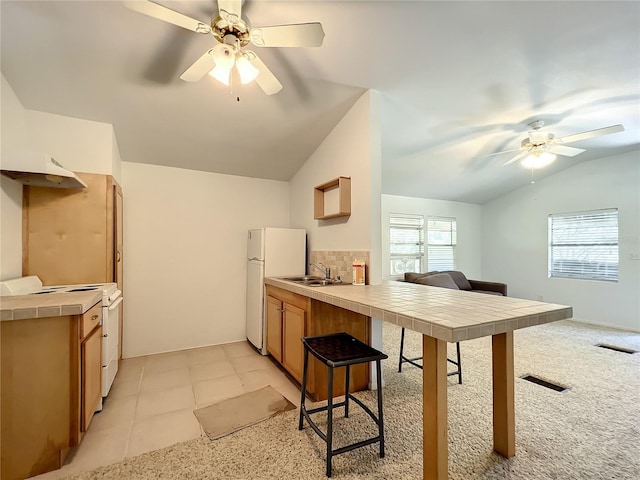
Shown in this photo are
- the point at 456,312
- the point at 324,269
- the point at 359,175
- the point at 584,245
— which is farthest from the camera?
the point at 584,245

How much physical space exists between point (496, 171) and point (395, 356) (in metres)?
3.57

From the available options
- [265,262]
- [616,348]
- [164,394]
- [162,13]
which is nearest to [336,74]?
[162,13]

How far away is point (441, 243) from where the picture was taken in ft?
19.5

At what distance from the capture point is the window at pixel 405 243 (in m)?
5.34

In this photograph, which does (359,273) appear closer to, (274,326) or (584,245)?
(274,326)

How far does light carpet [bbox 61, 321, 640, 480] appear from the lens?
5.25ft

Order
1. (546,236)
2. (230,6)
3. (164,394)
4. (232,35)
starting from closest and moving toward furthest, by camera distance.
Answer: (230,6) → (232,35) → (164,394) → (546,236)

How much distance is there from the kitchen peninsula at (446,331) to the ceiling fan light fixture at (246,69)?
4.97 ft

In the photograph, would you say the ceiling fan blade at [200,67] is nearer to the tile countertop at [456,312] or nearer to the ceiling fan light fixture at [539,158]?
→ the tile countertop at [456,312]

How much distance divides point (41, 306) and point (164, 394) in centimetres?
133

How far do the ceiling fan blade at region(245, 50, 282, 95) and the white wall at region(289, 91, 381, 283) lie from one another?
98 centimetres

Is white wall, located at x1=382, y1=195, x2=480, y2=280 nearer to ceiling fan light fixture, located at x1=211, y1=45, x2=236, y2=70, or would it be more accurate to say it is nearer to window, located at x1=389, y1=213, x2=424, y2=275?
window, located at x1=389, y1=213, x2=424, y2=275

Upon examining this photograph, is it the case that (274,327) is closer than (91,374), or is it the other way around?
(91,374)

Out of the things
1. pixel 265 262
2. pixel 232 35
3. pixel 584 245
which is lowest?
pixel 265 262
